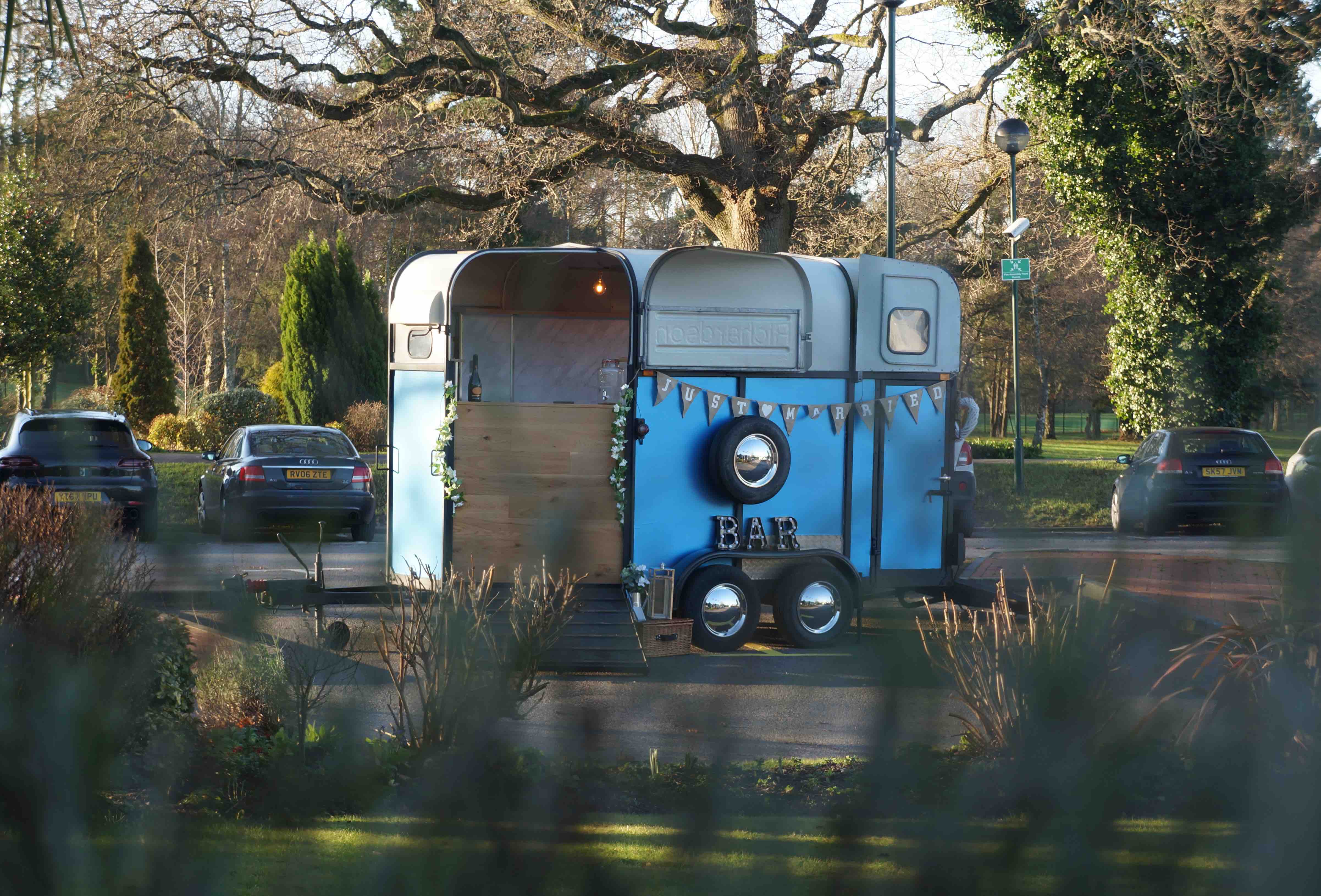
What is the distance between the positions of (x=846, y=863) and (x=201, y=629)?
44.8 inches

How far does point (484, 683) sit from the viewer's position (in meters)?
1.81

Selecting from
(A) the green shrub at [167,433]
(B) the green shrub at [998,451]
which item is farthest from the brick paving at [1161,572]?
(A) the green shrub at [167,433]

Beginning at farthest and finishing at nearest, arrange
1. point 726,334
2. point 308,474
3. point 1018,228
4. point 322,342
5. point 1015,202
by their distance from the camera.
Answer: point 322,342 → point 1015,202 → point 1018,228 → point 308,474 → point 726,334

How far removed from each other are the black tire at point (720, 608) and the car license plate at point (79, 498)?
618 cm

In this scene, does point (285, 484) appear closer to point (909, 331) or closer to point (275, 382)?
point (909, 331)

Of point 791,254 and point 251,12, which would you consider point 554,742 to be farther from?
point 251,12

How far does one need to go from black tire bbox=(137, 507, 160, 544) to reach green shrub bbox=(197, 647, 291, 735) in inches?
9.4

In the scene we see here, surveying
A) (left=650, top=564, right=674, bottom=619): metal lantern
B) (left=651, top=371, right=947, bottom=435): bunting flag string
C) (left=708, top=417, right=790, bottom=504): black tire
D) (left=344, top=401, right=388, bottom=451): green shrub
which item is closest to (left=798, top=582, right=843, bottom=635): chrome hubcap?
(left=708, top=417, right=790, bottom=504): black tire

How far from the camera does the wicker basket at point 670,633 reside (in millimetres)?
8398

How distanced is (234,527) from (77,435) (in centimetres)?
54

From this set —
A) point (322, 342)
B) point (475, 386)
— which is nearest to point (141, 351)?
point (322, 342)

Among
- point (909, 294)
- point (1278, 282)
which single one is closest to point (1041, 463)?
point (909, 294)

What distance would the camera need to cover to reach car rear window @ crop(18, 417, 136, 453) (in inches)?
76.9

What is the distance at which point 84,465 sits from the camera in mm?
2055
